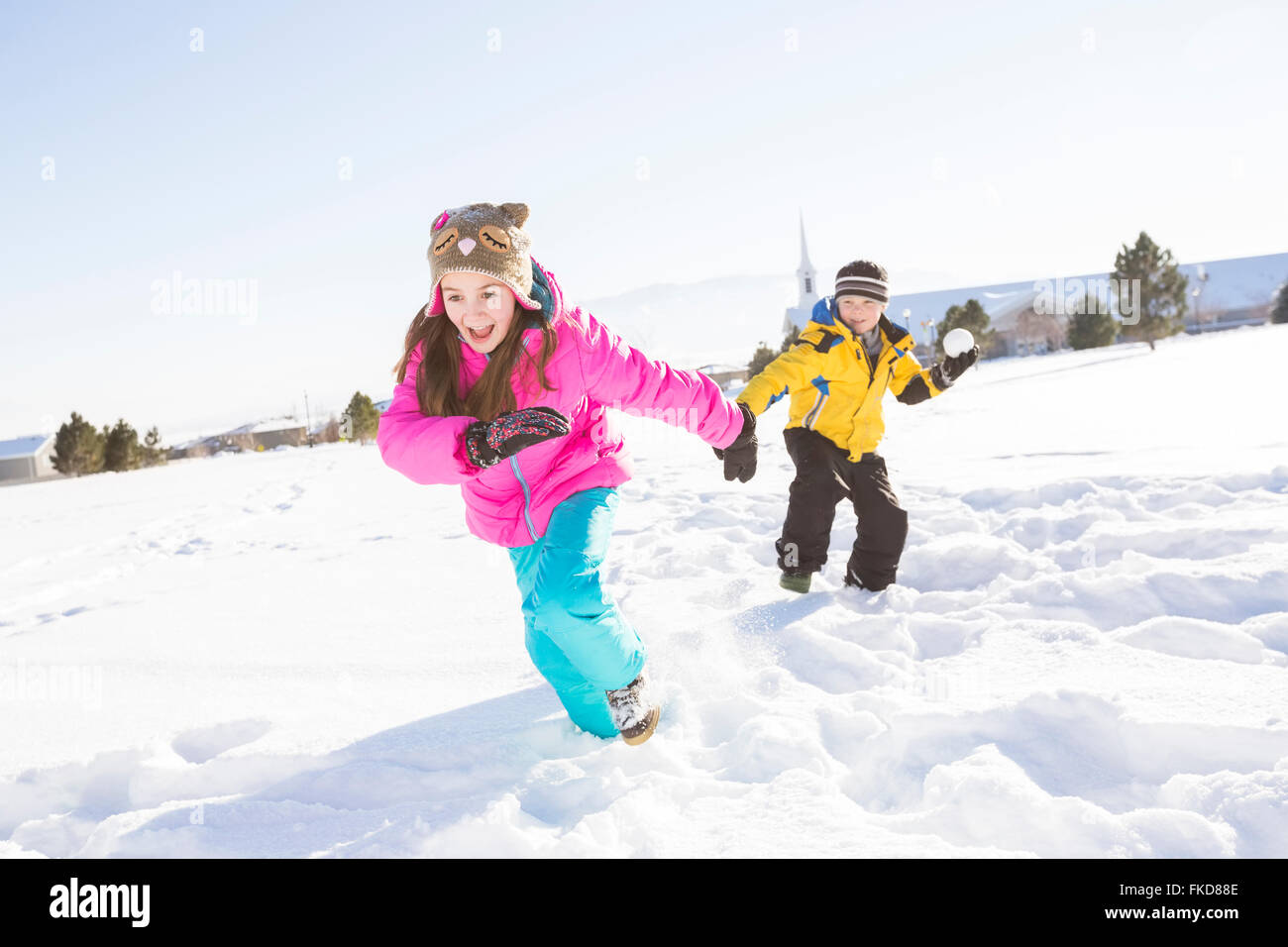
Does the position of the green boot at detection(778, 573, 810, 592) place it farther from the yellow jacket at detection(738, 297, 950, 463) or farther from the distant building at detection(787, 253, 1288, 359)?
the distant building at detection(787, 253, 1288, 359)

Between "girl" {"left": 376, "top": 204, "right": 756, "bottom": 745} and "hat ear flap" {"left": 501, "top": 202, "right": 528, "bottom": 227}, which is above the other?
"hat ear flap" {"left": 501, "top": 202, "right": 528, "bottom": 227}

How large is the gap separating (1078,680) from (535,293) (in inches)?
79.4

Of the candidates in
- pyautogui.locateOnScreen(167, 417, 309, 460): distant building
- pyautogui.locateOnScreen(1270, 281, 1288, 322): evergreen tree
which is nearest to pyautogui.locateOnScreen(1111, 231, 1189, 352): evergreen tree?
pyautogui.locateOnScreen(1270, 281, 1288, 322): evergreen tree

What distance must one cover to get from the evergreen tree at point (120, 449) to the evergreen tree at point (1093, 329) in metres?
49.2

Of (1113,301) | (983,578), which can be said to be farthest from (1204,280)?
(983,578)

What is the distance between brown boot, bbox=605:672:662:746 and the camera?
2230 millimetres

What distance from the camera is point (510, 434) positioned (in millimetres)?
1978

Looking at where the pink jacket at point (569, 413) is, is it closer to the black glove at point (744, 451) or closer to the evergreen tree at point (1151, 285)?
the black glove at point (744, 451)

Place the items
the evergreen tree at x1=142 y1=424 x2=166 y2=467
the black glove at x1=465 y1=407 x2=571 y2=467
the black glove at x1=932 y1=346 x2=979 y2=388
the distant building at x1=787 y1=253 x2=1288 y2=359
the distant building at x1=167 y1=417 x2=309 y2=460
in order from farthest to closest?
1. the distant building at x1=167 y1=417 x2=309 y2=460
2. the distant building at x1=787 y1=253 x2=1288 y2=359
3. the evergreen tree at x1=142 y1=424 x2=166 y2=467
4. the black glove at x1=932 y1=346 x2=979 y2=388
5. the black glove at x1=465 y1=407 x2=571 y2=467

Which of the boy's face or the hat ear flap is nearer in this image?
the hat ear flap

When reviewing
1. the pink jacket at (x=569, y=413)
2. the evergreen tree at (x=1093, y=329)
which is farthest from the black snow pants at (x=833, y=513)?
the evergreen tree at (x=1093, y=329)

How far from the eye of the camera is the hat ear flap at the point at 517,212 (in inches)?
93.0

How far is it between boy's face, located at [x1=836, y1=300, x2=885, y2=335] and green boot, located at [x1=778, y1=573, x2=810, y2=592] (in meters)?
1.19

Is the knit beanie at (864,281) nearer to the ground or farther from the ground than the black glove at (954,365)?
farther from the ground
